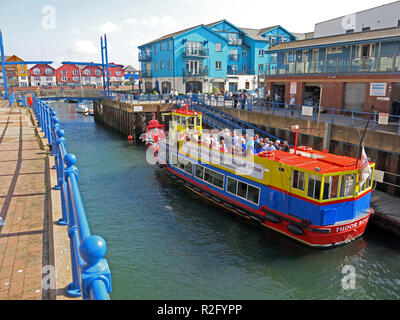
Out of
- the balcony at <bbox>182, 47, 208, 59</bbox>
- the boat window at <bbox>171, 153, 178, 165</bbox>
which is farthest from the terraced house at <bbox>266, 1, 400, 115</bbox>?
the balcony at <bbox>182, 47, 208, 59</bbox>

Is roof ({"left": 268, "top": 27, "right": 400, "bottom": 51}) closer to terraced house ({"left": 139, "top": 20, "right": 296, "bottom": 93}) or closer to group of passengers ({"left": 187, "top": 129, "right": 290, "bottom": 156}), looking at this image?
group of passengers ({"left": 187, "top": 129, "right": 290, "bottom": 156})

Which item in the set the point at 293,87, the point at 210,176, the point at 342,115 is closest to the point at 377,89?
the point at 342,115

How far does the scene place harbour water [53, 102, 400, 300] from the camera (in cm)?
1174

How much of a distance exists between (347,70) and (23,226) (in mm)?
25665

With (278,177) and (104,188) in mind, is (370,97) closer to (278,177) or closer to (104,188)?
(278,177)

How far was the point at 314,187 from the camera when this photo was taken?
13.2 meters

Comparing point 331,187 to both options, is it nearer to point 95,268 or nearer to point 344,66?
point 95,268

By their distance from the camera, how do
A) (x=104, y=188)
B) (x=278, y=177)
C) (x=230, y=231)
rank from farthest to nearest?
(x=104, y=188) < (x=230, y=231) < (x=278, y=177)

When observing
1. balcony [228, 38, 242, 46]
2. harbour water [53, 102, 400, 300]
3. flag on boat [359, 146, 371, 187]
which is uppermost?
balcony [228, 38, 242, 46]

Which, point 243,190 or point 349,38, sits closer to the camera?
point 243,190

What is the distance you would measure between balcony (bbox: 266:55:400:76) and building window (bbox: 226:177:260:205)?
558 inches

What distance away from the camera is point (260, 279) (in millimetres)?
12508

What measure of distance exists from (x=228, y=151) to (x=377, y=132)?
27.1 feet
